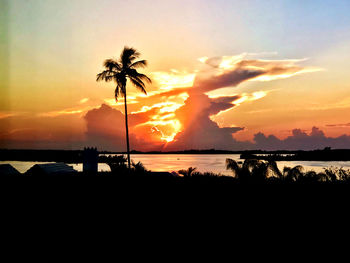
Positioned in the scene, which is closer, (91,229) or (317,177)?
(91,229)

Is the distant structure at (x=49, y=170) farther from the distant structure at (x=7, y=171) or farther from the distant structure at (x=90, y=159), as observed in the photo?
the distant structure at (x=90, y=159)

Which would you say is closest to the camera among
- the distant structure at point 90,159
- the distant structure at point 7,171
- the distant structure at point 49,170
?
the distant structure at point 7,171

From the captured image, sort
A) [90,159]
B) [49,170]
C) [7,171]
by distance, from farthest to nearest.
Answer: [90,159]
[49,170]
[7,171]

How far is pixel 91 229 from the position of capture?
25.8ft

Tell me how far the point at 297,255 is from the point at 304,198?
480 cm

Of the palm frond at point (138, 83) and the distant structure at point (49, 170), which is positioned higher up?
the palm frond at point (138, 83)

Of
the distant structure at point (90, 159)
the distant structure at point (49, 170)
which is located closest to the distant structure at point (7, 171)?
the distant structure at point (49, 170)

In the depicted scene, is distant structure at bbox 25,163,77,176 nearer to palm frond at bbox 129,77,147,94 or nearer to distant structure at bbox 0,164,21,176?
distant structure at bbox 0,164,21,176

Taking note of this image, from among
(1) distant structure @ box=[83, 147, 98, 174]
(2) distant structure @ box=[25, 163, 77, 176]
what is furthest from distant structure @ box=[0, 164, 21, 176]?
(1) distant structure @ box=[83, 147, 98, 174]

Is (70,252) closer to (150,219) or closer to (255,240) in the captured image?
(150,219)

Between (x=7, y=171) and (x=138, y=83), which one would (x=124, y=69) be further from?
(x=7, y=171)

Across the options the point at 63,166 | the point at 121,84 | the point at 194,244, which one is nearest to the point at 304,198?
the point at 194,244

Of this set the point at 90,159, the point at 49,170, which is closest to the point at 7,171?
the point at 49,170

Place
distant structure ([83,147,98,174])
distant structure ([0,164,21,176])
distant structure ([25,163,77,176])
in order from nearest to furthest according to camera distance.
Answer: distant structure ([0,164,21,176]) → distant structure ([25,163,77,176]) → distant structure ([83,147,98,174])
